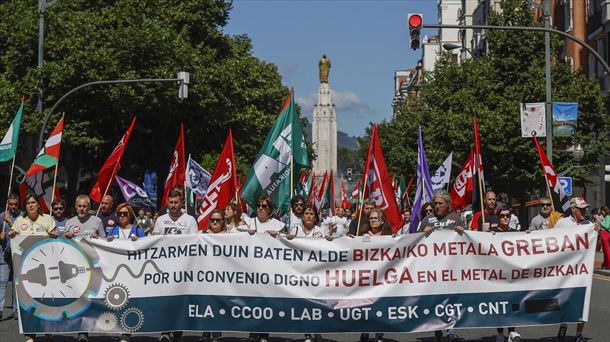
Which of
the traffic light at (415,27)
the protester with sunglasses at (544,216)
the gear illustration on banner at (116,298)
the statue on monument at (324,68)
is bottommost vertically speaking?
the gear illustration on banner at (116,298)

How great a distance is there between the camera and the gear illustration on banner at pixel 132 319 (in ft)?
35.5

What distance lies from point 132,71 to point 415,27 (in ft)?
60.8

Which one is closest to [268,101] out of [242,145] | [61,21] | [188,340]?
[242,145]

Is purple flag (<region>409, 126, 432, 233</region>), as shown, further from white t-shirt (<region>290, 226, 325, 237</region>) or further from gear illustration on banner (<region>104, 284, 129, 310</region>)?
gear illustration on banner (<region>104, 284, 129, 310</region>)

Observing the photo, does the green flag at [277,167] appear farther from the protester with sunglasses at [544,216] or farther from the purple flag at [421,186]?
the protester with sunglasses at [544,216]

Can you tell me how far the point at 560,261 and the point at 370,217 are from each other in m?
1.98

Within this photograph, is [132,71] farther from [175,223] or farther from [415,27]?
[175,223]

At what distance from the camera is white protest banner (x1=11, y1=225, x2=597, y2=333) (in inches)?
426

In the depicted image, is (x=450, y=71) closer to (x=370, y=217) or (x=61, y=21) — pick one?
(x=61, y=21)

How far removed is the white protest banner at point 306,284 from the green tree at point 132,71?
22.9m

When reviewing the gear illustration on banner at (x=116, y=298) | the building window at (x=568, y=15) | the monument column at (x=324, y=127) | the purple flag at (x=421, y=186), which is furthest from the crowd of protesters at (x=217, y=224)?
the monument column at (x=324, y=127)

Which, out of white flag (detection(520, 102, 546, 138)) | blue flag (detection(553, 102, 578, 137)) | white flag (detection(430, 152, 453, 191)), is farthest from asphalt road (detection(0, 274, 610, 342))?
blue flag (detection(553, 102, 578, 137))

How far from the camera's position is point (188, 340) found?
11.8m

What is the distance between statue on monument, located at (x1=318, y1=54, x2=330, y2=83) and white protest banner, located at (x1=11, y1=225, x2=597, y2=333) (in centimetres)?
10376
